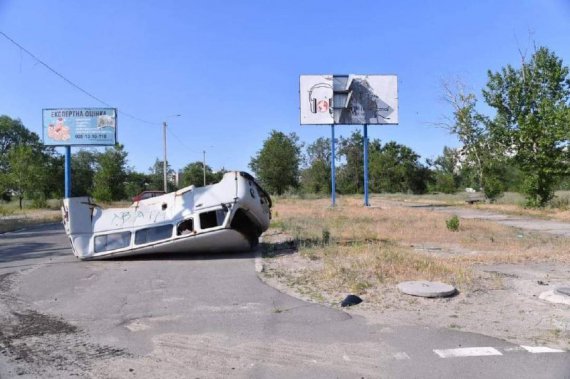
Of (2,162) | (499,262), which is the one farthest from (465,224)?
(2,162)

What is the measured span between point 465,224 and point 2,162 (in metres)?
73.2

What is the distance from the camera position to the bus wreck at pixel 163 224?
13172mm

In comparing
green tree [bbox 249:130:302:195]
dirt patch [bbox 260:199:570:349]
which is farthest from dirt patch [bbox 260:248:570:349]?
green tree [bbox 249:130:302:195]

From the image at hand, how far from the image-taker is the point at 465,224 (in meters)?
22.5

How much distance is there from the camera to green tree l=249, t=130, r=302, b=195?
247 feet

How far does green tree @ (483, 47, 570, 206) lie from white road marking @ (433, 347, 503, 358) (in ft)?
96.7

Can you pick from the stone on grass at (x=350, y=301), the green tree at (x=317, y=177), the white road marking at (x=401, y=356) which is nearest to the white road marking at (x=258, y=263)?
the stone on grass at (x=350, y=301)

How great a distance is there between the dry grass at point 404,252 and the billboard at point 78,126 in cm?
1719

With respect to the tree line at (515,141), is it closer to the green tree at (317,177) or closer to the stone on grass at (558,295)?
the green tree at (317,177)

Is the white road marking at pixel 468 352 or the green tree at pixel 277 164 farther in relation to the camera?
the green tree at pixel 277 164

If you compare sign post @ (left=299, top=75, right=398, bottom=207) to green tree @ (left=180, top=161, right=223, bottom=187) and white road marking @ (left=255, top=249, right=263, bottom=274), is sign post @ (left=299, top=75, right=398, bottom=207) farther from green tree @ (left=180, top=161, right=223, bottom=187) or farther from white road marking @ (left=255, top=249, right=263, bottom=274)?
green tree @ (left=180, top=161, right=223, bottom=187)

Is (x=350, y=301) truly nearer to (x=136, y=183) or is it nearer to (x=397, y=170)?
(x=136, y=183)

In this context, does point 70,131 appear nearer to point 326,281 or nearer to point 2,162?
point 326,281

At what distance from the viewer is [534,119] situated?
34781 millimetres
